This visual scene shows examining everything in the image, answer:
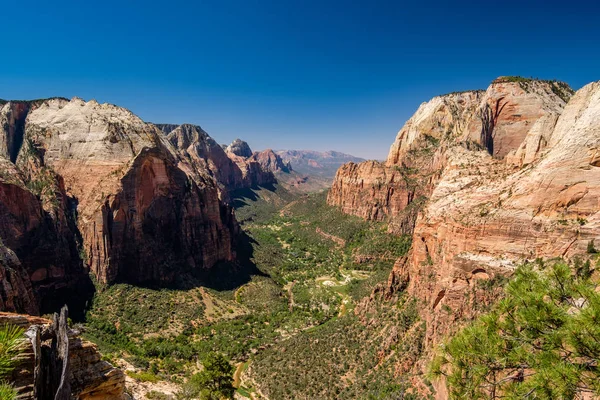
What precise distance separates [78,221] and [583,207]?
283 feet

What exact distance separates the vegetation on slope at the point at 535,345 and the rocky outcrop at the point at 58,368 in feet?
45.7

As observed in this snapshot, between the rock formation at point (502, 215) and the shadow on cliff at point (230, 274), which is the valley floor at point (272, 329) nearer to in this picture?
the shadow on cliff at point (230, 274)

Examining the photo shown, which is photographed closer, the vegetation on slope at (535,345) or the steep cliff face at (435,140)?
the vegetation on slope at (535,345)

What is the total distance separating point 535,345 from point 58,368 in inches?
652

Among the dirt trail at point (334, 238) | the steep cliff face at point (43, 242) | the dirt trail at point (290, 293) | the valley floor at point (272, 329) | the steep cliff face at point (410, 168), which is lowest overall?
the dirt trail at point (290, 293)

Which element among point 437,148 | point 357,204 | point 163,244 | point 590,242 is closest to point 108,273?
point 163,244

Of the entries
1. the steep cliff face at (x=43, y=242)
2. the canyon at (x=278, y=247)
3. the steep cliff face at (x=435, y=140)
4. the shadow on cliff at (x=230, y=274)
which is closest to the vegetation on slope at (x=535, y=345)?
the canyon at (x=278, y=247)

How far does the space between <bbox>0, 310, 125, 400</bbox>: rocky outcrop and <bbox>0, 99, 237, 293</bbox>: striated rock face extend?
56203 mm

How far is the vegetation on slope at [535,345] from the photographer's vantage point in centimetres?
860

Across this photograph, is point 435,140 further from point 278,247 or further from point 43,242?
point 43,242

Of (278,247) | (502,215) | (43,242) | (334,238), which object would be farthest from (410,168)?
(43,242)

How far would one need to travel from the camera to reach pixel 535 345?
1067 centimetres

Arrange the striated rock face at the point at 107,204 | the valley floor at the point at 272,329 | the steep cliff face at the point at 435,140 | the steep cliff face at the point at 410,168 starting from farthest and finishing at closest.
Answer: the steep cliff face at the point at 410,168 < the steep cliff face at the point at 435,140 < the striated rock face at the point at 107,204 < the valley floor at the point at 272,329

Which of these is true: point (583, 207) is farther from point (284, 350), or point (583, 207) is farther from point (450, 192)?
point (284, 350)
